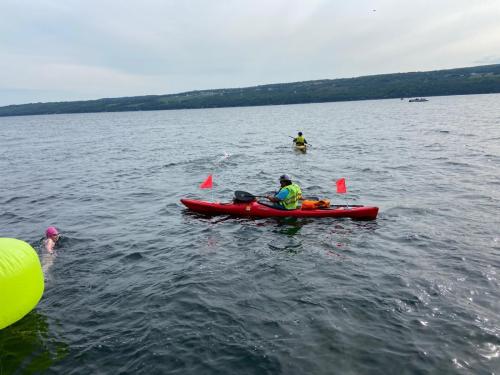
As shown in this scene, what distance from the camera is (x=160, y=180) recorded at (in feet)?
78.3

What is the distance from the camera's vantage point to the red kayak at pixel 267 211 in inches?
551

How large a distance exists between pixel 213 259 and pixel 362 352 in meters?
5.40

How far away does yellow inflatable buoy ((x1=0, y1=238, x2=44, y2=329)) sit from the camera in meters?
6.41

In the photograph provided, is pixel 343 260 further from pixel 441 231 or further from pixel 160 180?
pixel 160 180

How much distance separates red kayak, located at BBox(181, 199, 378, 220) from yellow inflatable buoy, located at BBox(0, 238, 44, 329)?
28.3 feet

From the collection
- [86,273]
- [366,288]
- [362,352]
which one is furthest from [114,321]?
[366,288]

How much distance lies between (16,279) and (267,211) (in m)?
9.35

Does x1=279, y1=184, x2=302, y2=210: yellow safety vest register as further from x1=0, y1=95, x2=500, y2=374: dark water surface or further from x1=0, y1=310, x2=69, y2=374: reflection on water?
x1=0, y1=310, x2=69, y2=374: reflection on water

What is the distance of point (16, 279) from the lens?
21.5 ft

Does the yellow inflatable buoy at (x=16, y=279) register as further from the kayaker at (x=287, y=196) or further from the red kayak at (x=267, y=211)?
the kayaker at (x=287, y=196)

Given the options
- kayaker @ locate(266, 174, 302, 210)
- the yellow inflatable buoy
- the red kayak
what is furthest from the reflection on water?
kayaker @ locate(266, 174, 302, 210)

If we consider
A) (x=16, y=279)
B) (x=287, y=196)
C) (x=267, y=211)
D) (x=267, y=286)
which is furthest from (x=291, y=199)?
(x=16, y=279)

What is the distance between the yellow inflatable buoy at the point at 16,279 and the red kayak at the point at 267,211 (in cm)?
862

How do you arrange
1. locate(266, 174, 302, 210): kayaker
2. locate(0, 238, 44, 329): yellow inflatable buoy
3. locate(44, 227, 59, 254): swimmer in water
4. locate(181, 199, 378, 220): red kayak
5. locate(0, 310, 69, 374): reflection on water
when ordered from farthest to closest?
locate(266, 174, 302, 210): kayaker < locate(181, 199, 378, 220): red kayak < locate(44, 227, 59, 254): swimmer in water < locate(0, 310, 69, 374): reflection on water < locate(0, 238, 44, 329): yellow inflatable buoy
